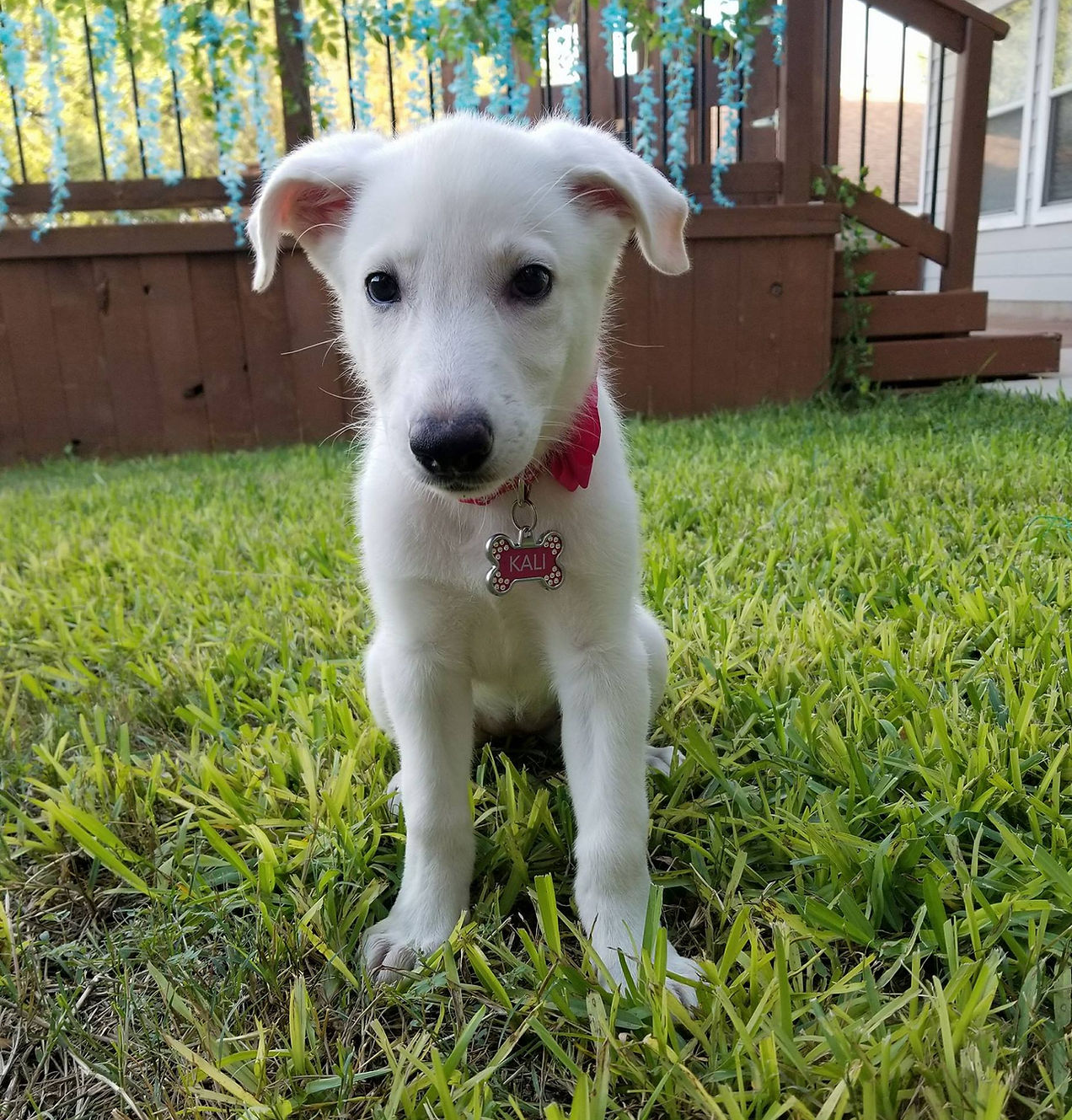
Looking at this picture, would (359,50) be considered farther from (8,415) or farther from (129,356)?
(8,415)

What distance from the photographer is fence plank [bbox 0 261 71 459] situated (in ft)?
22.2

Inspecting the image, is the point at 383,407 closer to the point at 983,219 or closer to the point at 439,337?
the point at 439,337

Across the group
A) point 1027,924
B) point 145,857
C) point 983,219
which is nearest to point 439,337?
point 145,857

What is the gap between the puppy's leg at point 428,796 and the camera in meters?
1.70

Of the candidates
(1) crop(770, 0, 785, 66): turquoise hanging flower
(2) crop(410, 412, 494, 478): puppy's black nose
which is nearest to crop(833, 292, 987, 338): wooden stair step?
(1) crop(770, 0, 785, 66): turquoise hanging flower

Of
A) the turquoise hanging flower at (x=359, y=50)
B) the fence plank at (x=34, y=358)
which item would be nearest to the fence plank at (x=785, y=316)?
the turquoise hanging flower at (x=359, y=50)

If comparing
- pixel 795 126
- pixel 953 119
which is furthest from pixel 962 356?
pixel 795 126

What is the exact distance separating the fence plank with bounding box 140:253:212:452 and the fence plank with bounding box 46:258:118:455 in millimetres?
403

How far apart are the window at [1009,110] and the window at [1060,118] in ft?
1.35

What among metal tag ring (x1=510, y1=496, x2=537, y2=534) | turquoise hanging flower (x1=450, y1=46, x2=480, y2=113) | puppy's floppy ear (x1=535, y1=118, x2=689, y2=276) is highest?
turquoise hanging flower (x1=450, y1=46, x2=480, y2=113)

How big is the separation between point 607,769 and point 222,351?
6.07 m

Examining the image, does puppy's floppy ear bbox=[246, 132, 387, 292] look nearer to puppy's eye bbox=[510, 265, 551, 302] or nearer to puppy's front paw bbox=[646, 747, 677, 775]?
puppy's eye bbox=[510, 265, 551, 302]

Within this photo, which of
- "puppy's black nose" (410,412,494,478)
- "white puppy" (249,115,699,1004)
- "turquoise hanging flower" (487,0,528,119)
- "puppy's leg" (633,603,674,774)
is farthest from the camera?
"turquoise hanging flower" (487,0,528,119)

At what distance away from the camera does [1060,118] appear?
11.2 metres
